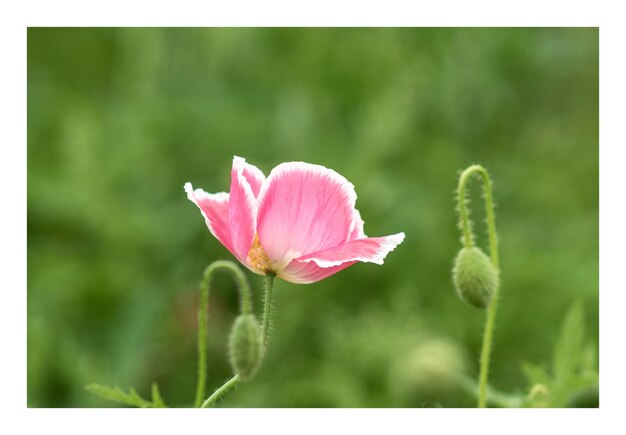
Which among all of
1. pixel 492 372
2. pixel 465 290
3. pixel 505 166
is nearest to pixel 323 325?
pixel 492 372

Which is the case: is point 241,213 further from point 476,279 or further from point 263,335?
point 476,279

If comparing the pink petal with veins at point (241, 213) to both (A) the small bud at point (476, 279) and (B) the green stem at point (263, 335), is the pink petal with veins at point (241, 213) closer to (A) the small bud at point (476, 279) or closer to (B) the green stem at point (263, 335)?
(B) the green stem at point (263, 335)

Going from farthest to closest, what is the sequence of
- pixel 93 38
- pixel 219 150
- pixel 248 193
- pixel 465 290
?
pixel 93 38, pixel 219 150, pixel 465 290, pixel 248 193

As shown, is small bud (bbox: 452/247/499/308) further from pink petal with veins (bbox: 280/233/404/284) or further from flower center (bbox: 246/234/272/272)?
flower center (bbox: 246/234/272/272)

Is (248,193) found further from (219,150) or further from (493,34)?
(493,34)

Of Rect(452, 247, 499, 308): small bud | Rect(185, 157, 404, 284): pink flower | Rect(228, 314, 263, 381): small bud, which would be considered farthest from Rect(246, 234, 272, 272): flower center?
Rect(452, 247, 499, 308): small bud
